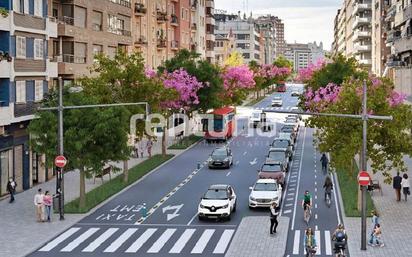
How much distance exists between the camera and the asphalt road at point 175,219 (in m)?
30.6

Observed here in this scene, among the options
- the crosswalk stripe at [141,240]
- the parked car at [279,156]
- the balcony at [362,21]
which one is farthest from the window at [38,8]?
the balcony at [362,21]

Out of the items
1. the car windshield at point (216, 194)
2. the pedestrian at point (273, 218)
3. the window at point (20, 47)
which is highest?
the window at point (20, 47)

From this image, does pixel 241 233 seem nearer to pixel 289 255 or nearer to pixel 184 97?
pixel 289 255

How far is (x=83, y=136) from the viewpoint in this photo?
125 feet

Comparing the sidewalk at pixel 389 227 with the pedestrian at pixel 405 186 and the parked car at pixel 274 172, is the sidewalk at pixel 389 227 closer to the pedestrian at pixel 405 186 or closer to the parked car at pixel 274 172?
the pedestrian at pixel 405 186

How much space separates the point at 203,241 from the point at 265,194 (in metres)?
8.30

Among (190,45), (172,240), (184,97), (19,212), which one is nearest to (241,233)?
(172,240)

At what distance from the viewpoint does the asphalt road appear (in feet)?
100

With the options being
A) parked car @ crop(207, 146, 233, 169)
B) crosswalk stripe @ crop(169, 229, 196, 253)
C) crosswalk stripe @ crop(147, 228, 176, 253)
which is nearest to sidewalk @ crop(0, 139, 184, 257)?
crosswalk stripe @ crop(147, 228, 176, 253)

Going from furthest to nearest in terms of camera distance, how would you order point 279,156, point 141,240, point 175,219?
1. point 279,156
2. point 175,219
3. point 141,240

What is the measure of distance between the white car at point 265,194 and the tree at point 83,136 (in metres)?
8.02

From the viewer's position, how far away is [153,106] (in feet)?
177

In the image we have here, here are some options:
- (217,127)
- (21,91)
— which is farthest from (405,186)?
(217,127)

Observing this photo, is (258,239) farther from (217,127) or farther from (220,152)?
(217,127)
